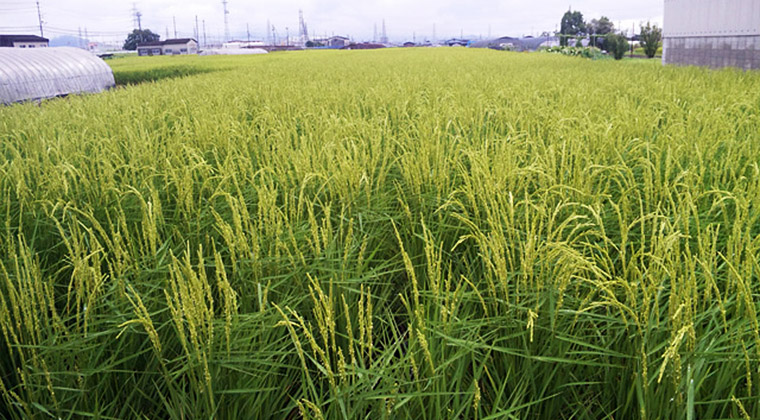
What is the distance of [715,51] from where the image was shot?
12.4 metres

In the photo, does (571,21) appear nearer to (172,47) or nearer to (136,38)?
(172,47)

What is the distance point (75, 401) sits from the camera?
137 cm

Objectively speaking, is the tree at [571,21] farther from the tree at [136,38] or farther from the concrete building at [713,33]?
the tree at [136,38]

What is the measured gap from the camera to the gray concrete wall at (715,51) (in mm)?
10797

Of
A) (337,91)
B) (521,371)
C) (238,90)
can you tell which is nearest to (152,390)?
(521,371)

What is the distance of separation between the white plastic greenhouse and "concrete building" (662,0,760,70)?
1449 cm

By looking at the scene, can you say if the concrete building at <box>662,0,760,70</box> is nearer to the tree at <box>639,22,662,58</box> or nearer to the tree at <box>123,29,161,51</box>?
the tree at <box>639,22,662,58</box>

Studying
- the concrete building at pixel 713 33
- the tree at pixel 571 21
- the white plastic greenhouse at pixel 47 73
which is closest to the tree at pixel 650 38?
the concrete building at pixel 713 33

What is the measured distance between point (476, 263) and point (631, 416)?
96 centimetres

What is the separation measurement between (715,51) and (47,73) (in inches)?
625

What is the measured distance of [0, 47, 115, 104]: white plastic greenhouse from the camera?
Result: 1102 cm

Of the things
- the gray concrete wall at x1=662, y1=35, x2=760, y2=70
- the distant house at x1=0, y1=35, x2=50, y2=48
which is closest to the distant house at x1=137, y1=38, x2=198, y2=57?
the distant house at x1=0, y1=35, x2=50, y2=48

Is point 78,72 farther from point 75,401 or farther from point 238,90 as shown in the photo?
point 75,401

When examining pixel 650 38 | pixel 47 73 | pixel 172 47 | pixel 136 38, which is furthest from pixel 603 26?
pixel 136 38
